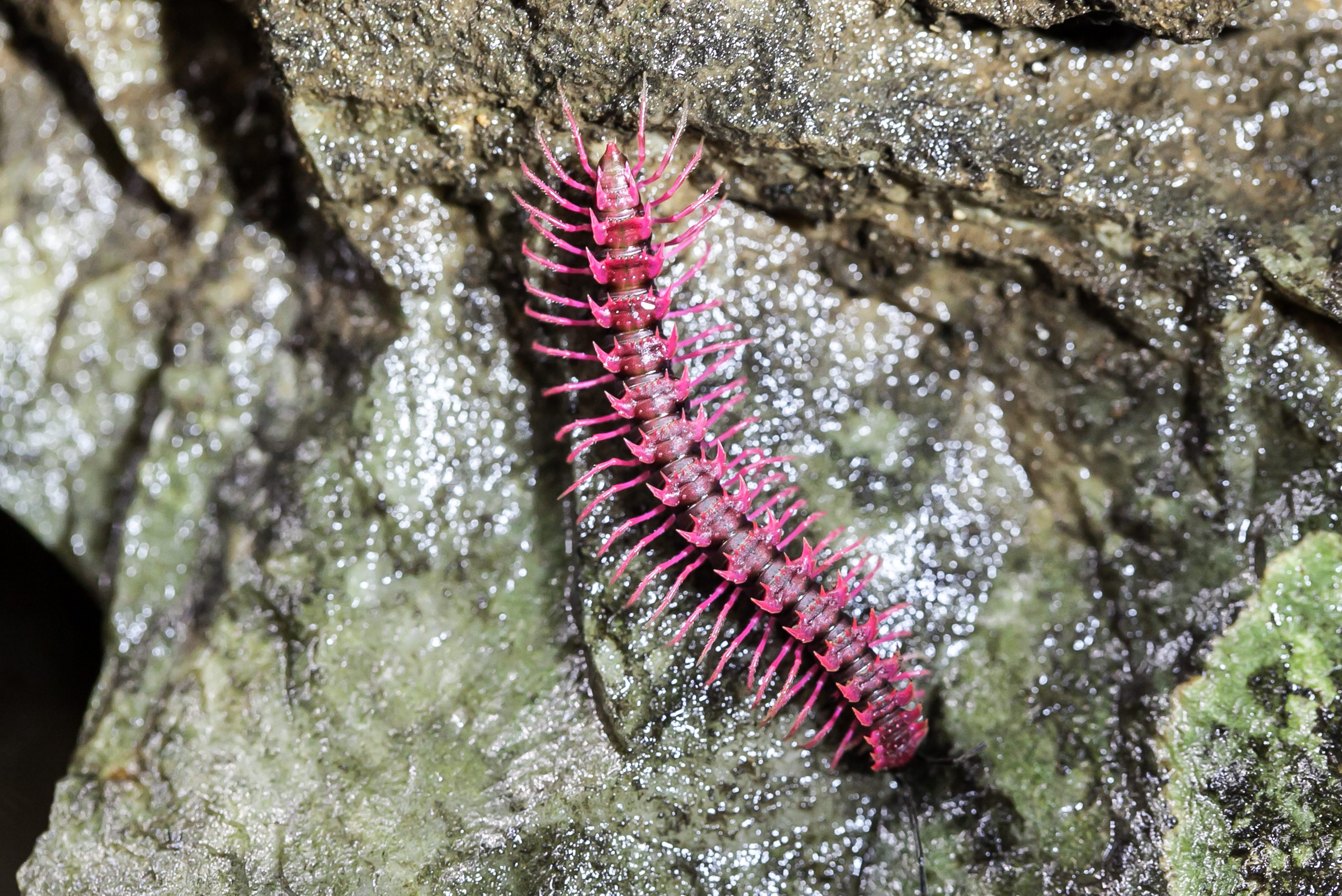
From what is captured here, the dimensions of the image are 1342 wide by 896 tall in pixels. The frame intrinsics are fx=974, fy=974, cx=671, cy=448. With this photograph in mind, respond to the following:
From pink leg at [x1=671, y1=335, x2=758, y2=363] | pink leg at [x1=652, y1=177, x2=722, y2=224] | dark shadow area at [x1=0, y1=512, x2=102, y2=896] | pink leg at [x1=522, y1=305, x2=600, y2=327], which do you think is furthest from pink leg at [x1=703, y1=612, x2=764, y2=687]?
dark shadow area at [x1=0, y1=512, x2=102, y2=896]

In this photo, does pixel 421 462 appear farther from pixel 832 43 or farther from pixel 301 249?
pixel 832 43

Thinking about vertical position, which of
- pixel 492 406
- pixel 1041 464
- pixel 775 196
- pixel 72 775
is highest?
pixel 775 196

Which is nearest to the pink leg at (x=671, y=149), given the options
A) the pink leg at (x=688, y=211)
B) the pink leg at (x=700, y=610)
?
the pink leg at (x=688, y=211)

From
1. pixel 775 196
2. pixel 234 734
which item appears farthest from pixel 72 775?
pixel 775 196

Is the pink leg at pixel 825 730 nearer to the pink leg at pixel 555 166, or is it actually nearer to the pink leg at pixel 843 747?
the pink leg at pixel 843 747

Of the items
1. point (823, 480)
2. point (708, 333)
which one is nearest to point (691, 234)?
point (708, 333)

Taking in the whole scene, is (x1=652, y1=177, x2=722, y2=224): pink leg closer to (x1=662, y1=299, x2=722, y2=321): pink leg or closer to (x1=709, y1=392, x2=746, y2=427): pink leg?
(x1=662, y1=299, x2=722, y2=321): pink leg

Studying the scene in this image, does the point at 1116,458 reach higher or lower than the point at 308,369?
higher
